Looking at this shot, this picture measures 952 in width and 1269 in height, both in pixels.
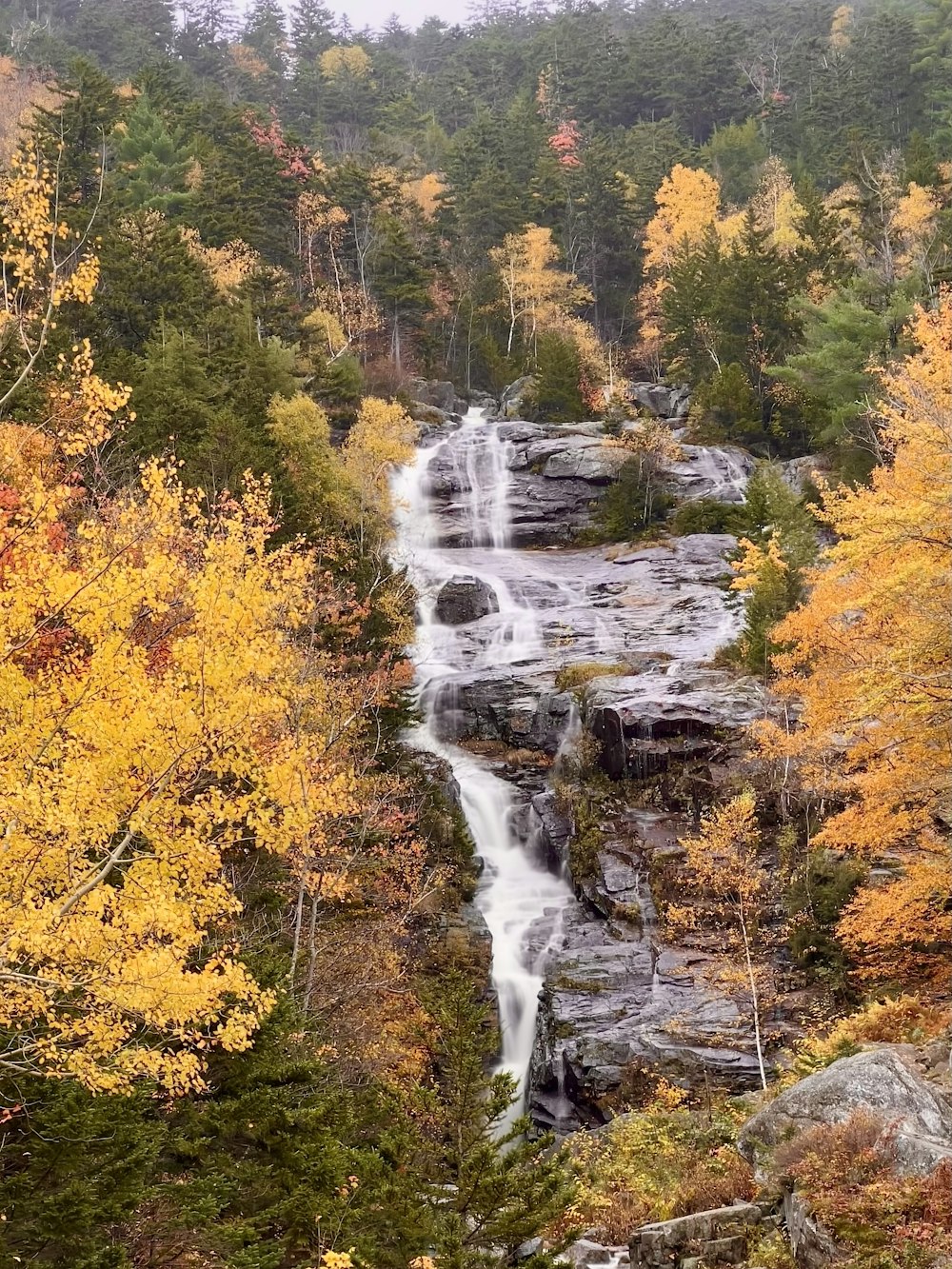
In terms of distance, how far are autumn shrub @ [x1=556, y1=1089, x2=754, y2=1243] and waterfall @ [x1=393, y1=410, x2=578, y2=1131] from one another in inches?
166

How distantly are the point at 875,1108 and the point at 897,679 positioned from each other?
→ 16.6 ft

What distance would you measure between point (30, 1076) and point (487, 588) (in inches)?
1159

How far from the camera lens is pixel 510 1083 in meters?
8.18

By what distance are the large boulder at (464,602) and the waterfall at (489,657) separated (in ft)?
1.06

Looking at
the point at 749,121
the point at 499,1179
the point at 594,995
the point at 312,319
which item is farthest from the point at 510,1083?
the point at 749,121

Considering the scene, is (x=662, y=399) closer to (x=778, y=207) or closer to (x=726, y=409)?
(x=726, y=409)

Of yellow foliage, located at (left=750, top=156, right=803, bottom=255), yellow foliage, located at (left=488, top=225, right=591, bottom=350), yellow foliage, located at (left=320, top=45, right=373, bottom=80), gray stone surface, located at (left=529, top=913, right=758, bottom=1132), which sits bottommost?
gray stone surface, located at (left=529, top=913, right=758, bottom=1132)

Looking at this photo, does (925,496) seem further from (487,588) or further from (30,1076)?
(487,588)

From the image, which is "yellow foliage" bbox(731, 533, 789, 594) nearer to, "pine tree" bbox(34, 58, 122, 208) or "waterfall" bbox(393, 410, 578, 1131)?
"waterfall" bbox(393, 410, 578, 1131)

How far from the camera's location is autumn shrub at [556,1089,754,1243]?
12664 mm

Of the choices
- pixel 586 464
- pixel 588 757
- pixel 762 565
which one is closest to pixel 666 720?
pixel 588 757

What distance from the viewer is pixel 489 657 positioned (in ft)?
109

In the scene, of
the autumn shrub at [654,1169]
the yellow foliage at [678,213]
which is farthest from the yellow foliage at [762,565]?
Answer: the yellow foliage at [678,213]

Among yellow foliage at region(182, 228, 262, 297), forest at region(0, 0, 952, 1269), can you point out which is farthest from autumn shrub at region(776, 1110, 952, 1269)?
yellow foliage at region(182, 228, 262, 297)
